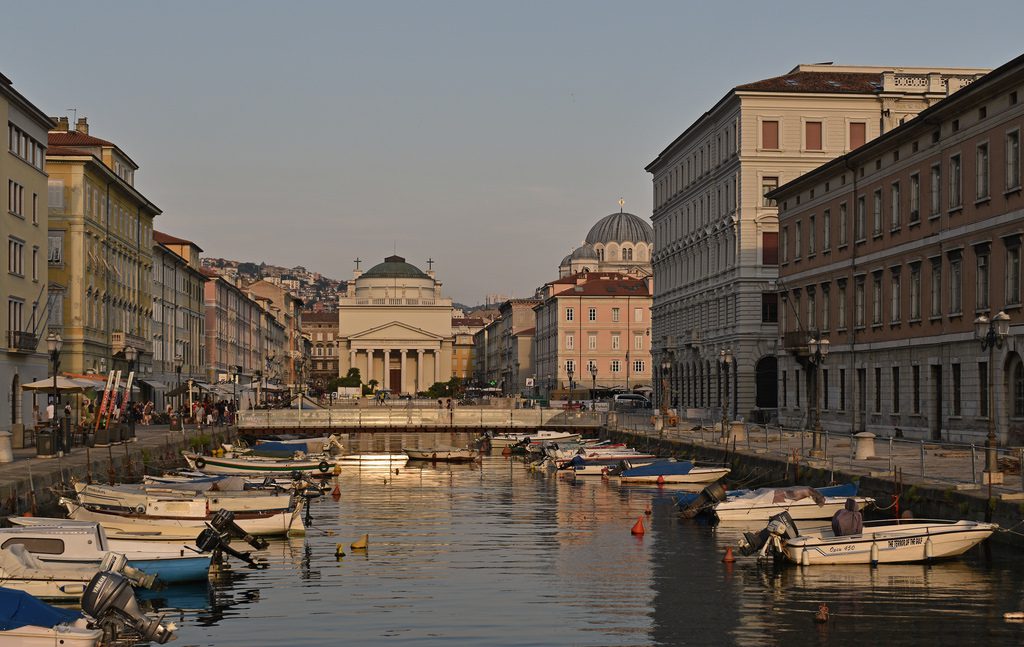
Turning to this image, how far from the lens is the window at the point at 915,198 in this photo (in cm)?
6004

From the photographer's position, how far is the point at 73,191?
3095 inches

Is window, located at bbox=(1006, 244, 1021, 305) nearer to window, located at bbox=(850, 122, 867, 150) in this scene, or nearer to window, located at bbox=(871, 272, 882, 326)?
window, located at bbox=(871, 272, 882, 326)

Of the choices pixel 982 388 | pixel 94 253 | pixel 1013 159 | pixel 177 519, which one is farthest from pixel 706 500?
pixel 94 253

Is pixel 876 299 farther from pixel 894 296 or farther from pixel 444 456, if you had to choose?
pixel 444 456

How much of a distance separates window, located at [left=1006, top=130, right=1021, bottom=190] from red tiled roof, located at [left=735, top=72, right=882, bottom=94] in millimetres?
41829

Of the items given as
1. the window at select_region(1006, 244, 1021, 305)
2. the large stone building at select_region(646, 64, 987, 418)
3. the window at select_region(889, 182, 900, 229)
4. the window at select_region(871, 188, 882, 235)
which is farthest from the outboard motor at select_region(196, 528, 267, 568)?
the large stone building at select_region(646, 64, 987, 418)

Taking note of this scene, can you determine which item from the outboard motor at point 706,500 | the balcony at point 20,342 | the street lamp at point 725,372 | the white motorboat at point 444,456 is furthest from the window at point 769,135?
the outboard motor at point 706,500

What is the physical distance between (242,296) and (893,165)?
4568 inches

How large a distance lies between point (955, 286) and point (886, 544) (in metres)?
25.9

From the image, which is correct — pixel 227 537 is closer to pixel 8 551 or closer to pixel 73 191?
pixel 8 551

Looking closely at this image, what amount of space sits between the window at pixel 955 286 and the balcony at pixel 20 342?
40.6 m

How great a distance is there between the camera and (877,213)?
65500 mm

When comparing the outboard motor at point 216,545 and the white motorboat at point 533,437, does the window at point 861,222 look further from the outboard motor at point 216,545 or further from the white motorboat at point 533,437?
the outboard motor at point 216,545

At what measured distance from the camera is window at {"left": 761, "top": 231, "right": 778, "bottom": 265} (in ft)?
304
